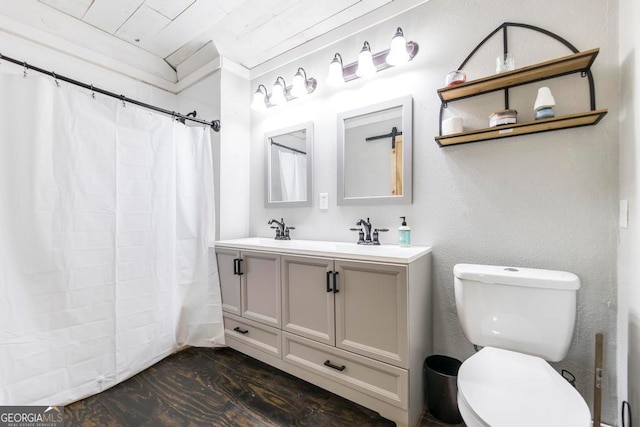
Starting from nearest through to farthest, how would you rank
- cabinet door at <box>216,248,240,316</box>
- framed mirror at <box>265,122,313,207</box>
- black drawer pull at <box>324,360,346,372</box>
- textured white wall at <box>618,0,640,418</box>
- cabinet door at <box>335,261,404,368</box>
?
textured white wall at <box>618,0,640,418</box>, cabinet door at <box>335,261,404,368</box>, black drawer pull at <box>324,360,346,372</box>, cabinet door at <box>216,248,240,316</box>, framed mirror at <box>265,122,313,207</box>

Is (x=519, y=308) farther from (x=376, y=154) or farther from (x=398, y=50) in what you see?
Result: (x=398, y=50)

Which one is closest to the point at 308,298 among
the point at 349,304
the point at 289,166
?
the point at 349,304

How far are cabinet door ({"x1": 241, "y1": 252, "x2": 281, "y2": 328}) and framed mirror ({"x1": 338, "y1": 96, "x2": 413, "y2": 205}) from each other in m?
0.64

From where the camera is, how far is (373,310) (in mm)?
1307

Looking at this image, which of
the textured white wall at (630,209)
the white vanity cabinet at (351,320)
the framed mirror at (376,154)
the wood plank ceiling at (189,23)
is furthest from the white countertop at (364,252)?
the wood plank ceiling at (189,23)

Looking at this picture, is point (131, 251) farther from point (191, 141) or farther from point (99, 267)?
point (191, 141)

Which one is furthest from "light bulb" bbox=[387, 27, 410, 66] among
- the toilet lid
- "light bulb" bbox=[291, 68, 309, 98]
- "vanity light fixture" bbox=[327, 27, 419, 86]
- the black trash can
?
the black trash can

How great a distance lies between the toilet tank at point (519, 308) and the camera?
1.07 metres

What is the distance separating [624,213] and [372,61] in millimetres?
1426

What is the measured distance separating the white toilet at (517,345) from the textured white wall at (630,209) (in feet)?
0.58

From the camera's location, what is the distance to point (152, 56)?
7.46 feet

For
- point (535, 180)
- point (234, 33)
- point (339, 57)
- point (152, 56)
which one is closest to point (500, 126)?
point (535, 180)

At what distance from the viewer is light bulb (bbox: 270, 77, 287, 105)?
208 cm

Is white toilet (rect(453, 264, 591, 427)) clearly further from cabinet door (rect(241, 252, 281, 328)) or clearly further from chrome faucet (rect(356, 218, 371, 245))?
cabinet door (rect(241, 252, 281, 328))
